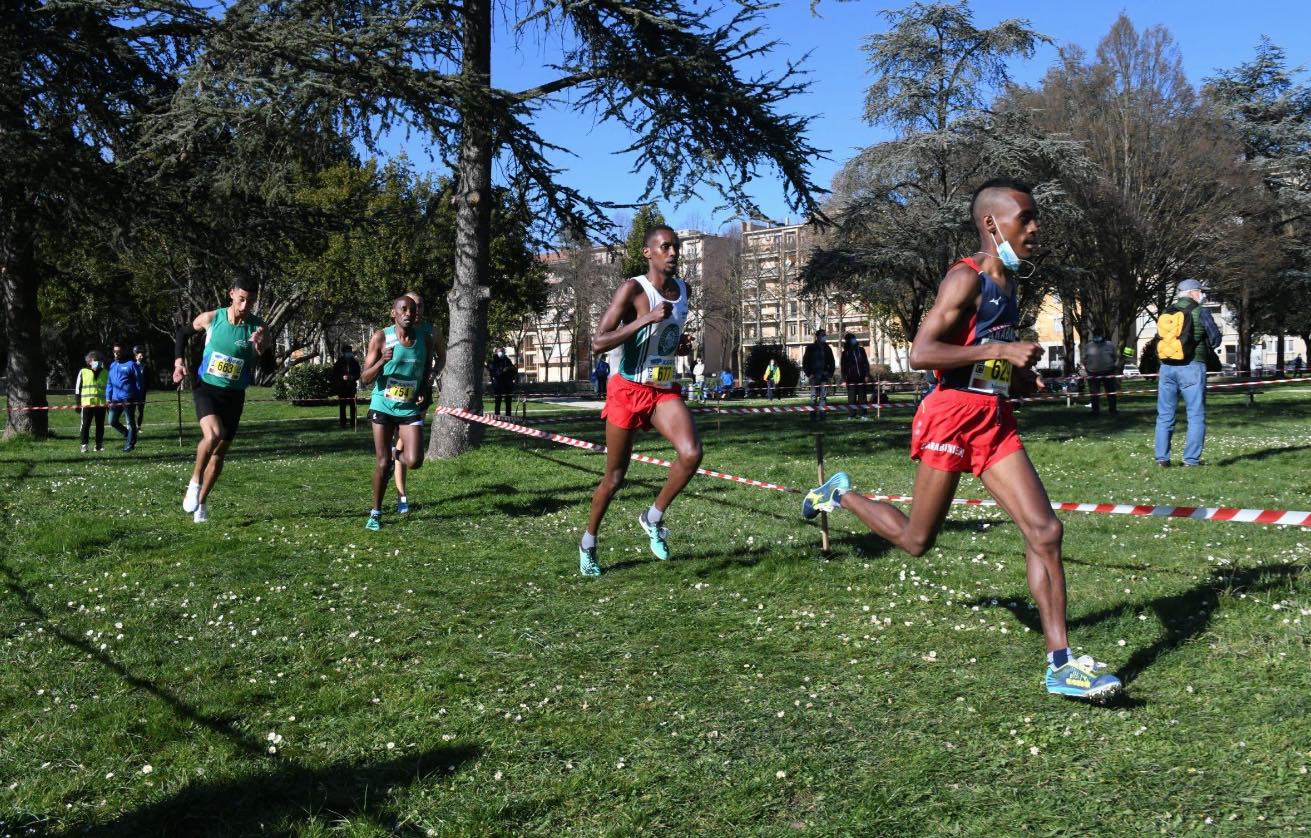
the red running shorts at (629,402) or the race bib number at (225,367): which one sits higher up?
the race bib number at (225,367)

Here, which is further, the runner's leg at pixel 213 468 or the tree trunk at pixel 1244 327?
the tree trunk at pixel 1244 327

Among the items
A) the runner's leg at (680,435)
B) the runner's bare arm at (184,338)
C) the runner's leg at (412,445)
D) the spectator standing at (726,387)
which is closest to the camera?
the runner's leg at (680,435)

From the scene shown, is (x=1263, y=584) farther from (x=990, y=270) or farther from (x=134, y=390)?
(x=134, y=390)

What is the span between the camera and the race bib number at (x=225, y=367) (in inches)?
313

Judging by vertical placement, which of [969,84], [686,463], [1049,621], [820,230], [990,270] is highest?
[969,84]

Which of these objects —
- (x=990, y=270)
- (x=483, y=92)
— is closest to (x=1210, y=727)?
(x=990, y=270)

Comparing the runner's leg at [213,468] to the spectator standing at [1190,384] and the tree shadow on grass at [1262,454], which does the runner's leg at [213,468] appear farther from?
the tree shadow on grass at [1262,454]

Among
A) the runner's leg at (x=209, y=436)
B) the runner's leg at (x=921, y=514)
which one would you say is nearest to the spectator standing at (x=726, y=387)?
the runner's leg at (x=209, y=436)

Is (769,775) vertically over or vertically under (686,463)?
under

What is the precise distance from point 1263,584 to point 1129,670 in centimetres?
185

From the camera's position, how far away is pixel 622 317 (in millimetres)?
6336

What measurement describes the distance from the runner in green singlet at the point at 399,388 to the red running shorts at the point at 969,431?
513 centimetres

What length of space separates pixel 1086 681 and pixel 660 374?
3270 millimetres

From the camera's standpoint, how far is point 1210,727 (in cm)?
369
